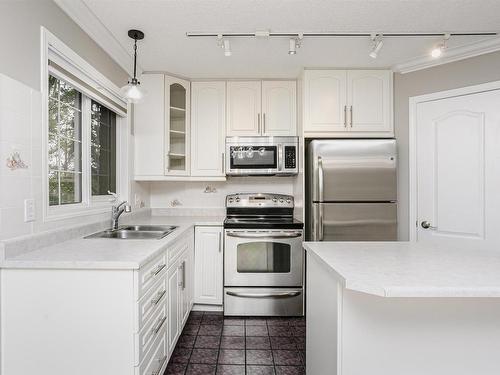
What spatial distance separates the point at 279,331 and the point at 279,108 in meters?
2.15

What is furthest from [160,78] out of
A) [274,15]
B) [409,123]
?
[409,123]

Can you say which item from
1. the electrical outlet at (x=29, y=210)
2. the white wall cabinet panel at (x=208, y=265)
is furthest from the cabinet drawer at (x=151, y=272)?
the white wall cabinet panel at (x=208, y=265)

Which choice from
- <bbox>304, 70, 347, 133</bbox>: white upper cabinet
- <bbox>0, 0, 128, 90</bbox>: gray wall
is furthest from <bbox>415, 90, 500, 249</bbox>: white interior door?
<bbox>0, 0, 128, 90</bbox>: gray wall

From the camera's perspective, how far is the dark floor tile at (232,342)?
2229 millimetres

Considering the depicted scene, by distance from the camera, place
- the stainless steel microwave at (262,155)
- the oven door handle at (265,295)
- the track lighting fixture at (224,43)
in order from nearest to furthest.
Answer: the track lighting fixture at (224,43)
the oven door handle at (265,295)
the stainless steel microwave at (262,155)

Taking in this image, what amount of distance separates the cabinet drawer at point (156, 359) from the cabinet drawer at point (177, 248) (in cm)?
44

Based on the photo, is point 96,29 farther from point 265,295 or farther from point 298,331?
point 298,331

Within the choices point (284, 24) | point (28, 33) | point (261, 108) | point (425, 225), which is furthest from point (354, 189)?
point (28, 33)

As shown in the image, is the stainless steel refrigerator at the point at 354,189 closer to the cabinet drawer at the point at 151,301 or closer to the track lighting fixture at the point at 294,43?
the track lighting fixture at the point at 294,43

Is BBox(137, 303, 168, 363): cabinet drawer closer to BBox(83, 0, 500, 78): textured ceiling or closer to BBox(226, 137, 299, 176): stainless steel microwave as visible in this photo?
BBox(226, 137, 299, 176): stainless steel microwave

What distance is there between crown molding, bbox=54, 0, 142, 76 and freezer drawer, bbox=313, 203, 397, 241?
210 centimetres

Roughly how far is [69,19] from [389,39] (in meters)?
2.27

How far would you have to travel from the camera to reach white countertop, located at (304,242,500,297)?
3.22 ft

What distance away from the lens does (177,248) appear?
217 centimetres
